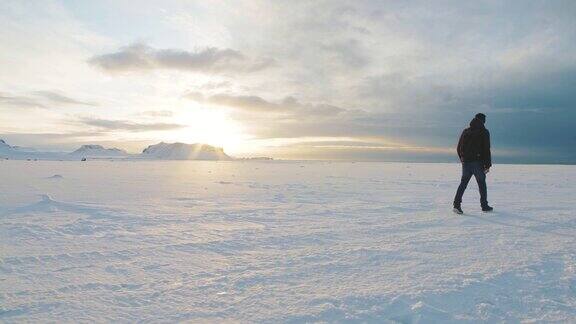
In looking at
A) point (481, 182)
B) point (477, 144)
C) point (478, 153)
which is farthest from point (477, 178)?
point (477, 144)

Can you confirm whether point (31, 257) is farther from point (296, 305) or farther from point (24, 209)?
point (24, 209)

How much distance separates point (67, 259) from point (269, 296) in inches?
86.4

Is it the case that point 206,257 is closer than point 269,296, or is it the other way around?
point 269,296

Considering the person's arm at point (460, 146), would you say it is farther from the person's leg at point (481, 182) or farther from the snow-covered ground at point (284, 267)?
the snow-covered ground at point (284, 267)

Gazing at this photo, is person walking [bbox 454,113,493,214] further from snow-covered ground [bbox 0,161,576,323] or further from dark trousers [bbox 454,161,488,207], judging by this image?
snow-covered ground [bbox 0,161,576,323]

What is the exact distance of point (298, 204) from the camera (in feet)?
26.7

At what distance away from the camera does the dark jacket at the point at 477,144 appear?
7.10 m

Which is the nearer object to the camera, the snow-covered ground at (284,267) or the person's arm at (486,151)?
the snow-covered ground at (284,267)

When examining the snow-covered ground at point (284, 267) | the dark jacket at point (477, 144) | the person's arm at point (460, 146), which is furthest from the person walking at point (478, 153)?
the snow-covered ground at point (284, 267)

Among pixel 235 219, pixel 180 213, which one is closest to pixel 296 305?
pixel 235 219

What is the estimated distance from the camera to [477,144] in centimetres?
713

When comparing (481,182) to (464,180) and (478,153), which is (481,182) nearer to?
(464,180)

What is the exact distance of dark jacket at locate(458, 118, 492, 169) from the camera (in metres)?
7.10

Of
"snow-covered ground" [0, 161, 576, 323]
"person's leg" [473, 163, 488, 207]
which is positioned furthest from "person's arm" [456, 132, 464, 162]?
"snow-covered ground" [0, 161, 576, 323]
